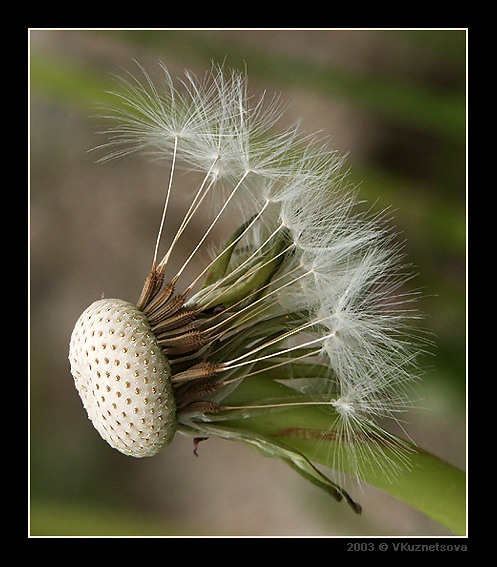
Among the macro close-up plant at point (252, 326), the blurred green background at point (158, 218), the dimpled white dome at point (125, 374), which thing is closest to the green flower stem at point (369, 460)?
the macro close-up plant at point (252, 326)

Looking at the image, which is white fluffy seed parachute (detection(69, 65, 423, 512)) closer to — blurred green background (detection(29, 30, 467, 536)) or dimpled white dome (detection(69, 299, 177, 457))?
dimpled white dome (detection(69, 299, 177, 457))

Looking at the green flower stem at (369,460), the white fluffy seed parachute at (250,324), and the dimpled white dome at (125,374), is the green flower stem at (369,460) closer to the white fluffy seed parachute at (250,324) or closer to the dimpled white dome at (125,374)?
the white fluffy seed parachute at (250,324)

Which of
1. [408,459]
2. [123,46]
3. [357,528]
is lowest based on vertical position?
[357,528]

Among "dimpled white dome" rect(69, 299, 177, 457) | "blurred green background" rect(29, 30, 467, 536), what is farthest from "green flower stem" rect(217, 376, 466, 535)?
"blurred green background" rect(29, 30, 467, 536)

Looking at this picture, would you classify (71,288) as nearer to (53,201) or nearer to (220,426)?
(53,201)

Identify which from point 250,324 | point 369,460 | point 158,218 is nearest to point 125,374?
point 250,324

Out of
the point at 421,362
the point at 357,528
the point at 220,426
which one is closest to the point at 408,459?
the point at 220,426
